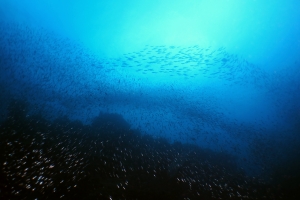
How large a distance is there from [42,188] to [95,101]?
10608 mm

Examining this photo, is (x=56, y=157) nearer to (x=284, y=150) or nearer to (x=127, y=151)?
(x=127, y=151)

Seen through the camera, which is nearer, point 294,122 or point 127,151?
point 127,151

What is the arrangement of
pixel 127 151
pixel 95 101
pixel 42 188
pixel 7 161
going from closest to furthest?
1. pixel 42 188
2. pixel 7 161
3. pixel 127 151
4. pixel 95 101

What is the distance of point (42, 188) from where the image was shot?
5.60 m

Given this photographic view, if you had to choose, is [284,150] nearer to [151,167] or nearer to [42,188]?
[151,167]

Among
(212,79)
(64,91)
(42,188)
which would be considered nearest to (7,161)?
(42,188)

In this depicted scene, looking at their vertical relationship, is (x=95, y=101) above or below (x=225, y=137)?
above

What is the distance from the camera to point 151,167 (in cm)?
816

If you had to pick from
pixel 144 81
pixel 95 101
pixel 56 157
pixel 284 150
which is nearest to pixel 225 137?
pixel 284 150

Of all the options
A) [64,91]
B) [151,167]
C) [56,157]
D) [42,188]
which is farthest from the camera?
[64,91]

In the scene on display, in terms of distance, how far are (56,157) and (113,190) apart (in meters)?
2.81

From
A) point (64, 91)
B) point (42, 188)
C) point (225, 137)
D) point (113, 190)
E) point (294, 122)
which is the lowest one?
point (225, 137)

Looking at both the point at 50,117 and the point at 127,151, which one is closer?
the point at 127,151

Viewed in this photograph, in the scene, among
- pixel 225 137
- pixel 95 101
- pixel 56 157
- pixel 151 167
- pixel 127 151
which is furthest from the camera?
pixel 225 137
